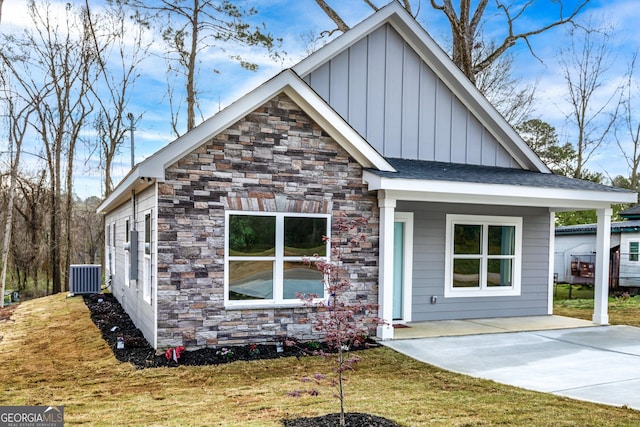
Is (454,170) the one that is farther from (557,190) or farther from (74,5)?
(74,5)

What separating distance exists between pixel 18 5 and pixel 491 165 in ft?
60.5

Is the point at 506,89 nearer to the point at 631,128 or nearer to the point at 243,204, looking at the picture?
the point at 631,128

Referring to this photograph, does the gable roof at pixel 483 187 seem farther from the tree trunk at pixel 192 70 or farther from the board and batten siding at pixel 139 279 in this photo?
the tree trunk at pixel 192 70

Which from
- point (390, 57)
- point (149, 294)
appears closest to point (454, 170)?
point (390, 57)

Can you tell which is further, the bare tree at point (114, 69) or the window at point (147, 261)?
the bare tree at point (114, 69)

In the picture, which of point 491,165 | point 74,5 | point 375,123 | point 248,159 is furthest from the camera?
point 74,5

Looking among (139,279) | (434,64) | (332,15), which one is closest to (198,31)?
(332,15)

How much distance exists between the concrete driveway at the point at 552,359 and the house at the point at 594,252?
339 inches

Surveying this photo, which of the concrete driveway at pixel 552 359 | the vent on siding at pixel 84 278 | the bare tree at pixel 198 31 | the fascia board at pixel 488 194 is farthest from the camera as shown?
the bare tree at pixel 198 31

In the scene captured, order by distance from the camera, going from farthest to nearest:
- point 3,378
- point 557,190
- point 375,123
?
point 375,123
point 557,190
point 3,378

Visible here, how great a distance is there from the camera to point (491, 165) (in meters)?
10.6

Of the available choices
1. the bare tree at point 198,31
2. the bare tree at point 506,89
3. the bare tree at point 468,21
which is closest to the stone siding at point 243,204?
the bare tree at point 468,21

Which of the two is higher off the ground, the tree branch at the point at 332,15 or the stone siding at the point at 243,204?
the tree branch at the point at 332,15

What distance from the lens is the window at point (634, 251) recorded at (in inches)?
633
